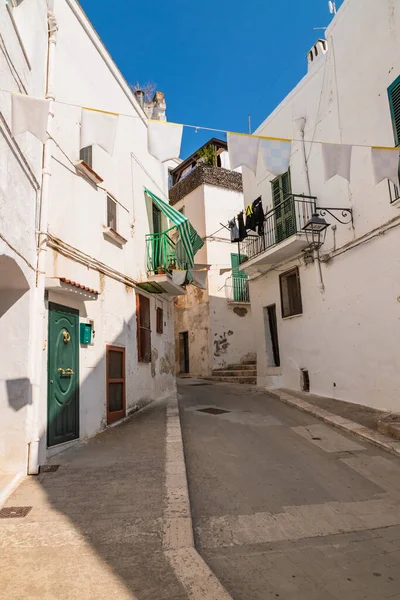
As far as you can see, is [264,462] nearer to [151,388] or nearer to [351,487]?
[351,487]

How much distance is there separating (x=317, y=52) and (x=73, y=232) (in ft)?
30.5

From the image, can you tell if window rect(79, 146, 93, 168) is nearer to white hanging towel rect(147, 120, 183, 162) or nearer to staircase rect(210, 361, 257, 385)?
white hanging towel rect(147, 120, 183, 162)

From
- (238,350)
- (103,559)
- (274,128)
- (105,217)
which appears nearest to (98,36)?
(105,217)

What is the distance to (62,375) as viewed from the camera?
6.43 metres

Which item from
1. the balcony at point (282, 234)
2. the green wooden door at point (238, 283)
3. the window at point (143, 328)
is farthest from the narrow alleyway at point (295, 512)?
the green wooden door at point (238, 283)

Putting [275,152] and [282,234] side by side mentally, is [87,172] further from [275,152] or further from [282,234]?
[282,234]

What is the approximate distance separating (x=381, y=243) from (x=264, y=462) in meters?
5.40

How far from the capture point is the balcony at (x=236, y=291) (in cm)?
1884

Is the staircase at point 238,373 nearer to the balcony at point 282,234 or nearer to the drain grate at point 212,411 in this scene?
the balcony at point 282,234

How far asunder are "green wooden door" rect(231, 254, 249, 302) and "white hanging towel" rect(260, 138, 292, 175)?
43.3ft

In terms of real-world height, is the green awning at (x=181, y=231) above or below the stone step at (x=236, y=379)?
above

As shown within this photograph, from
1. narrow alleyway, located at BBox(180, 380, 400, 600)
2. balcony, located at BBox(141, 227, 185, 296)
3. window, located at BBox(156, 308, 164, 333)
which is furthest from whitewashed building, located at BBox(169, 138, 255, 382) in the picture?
narrow alleyway, located at BBox(180, 380, 400, 600)

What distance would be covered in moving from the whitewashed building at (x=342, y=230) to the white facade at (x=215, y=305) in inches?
194

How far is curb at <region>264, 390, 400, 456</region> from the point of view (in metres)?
6.12
